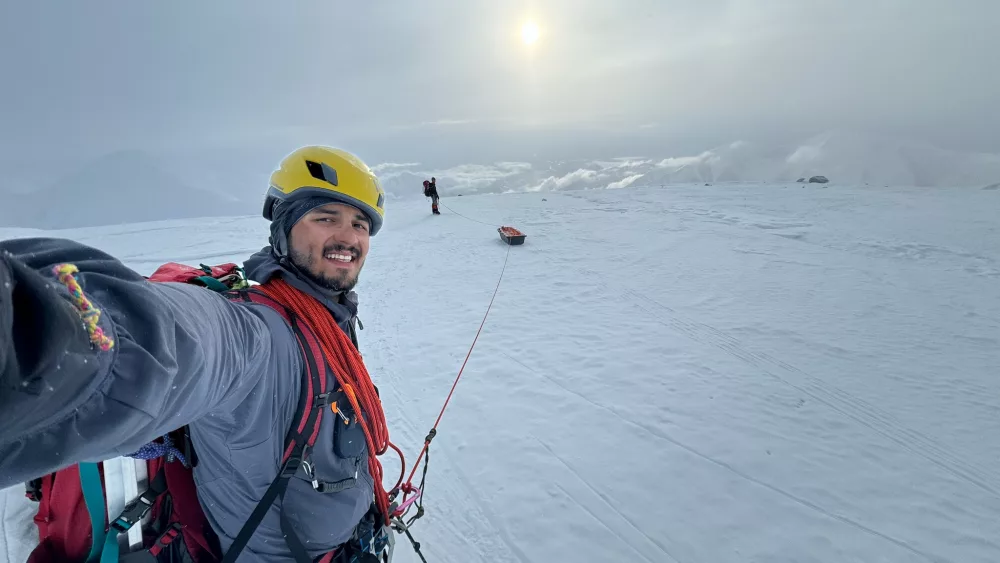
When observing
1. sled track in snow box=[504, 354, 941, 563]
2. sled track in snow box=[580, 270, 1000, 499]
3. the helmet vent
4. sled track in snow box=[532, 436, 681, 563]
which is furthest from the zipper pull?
sled track in snow box=[580, 270, 1000, 499]

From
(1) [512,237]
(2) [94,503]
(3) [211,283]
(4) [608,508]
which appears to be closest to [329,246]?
(3) [211,283]

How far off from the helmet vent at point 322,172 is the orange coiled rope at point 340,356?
2.23 feet

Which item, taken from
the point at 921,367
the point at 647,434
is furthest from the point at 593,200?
the point at 647,434

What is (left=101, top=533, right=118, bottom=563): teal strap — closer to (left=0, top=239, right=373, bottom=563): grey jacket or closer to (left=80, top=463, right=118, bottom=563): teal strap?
(left=80, top=463, right=118, bottom=563): teal strap

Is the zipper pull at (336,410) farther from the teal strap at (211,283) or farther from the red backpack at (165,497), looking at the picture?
the teal strap at (211,283)

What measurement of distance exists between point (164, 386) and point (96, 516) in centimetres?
128

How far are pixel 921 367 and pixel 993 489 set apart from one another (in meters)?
2.81

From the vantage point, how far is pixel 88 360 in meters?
0.76

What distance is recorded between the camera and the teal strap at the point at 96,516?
5.28 feet

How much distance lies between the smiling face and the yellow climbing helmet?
0.09 metres

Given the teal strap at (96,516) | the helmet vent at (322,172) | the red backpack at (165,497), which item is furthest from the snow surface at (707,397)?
the helmet vent at (322,172)

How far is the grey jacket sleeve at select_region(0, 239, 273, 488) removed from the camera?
0.66m

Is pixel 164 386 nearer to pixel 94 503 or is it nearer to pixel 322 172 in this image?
pixel 94 503

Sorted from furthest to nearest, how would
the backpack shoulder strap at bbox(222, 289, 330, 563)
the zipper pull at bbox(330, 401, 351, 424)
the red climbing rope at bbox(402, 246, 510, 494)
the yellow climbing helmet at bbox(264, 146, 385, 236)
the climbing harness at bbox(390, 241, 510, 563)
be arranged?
the red climbing rope at bbox(402, 246, 510, 494)
the climbing harness at bbox(390, 241, 510, 563)
the yellow climbing helmet at bbox(264, 146, 385, 236)
the zipper pull at bbox(330, 401, 351, 424)
the backpack shoulder strap at bbox(222, 289, 330, 563)
